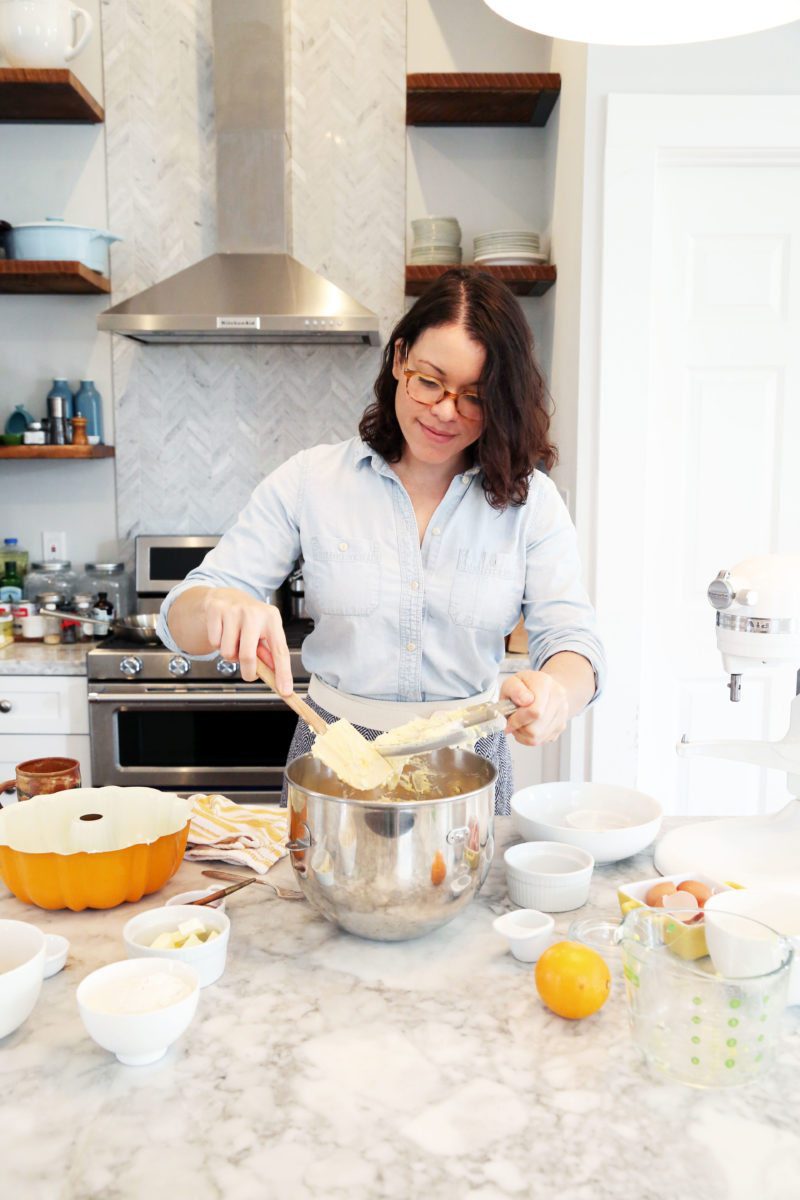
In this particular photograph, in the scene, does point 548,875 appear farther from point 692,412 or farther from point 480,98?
point 480,98

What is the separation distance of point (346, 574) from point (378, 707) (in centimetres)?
24

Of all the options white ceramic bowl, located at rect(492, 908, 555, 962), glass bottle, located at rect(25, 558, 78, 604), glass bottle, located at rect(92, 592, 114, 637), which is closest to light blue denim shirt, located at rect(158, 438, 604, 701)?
white ceramic bowl, located at rect(492, 908, 555, 962)

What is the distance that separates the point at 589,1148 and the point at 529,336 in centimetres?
123

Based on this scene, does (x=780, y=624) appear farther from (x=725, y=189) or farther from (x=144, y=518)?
(x=144, y=518)

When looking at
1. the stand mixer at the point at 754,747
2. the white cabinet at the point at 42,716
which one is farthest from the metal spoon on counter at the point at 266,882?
the white cabinet at the point at 42,716

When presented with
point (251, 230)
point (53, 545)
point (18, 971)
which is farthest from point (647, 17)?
point (53, 545)

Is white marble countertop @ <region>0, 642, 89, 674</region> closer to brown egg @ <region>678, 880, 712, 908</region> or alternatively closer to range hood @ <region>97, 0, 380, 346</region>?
range hood @ <region>97, 0, 380, 346</region>

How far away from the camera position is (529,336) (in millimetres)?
1678

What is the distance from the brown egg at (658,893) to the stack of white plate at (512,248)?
86.6 inches

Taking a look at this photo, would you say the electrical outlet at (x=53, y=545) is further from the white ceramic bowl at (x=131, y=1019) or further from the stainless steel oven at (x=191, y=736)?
the white ceramic bowl at (x=131, y=1019)

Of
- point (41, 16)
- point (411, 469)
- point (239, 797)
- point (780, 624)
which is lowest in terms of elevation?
point (239, 797)

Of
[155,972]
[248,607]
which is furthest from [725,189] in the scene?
[155,972]

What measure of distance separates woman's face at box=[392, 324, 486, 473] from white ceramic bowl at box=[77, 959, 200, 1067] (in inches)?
38.7

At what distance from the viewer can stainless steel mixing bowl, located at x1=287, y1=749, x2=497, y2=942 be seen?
1.09 metres
